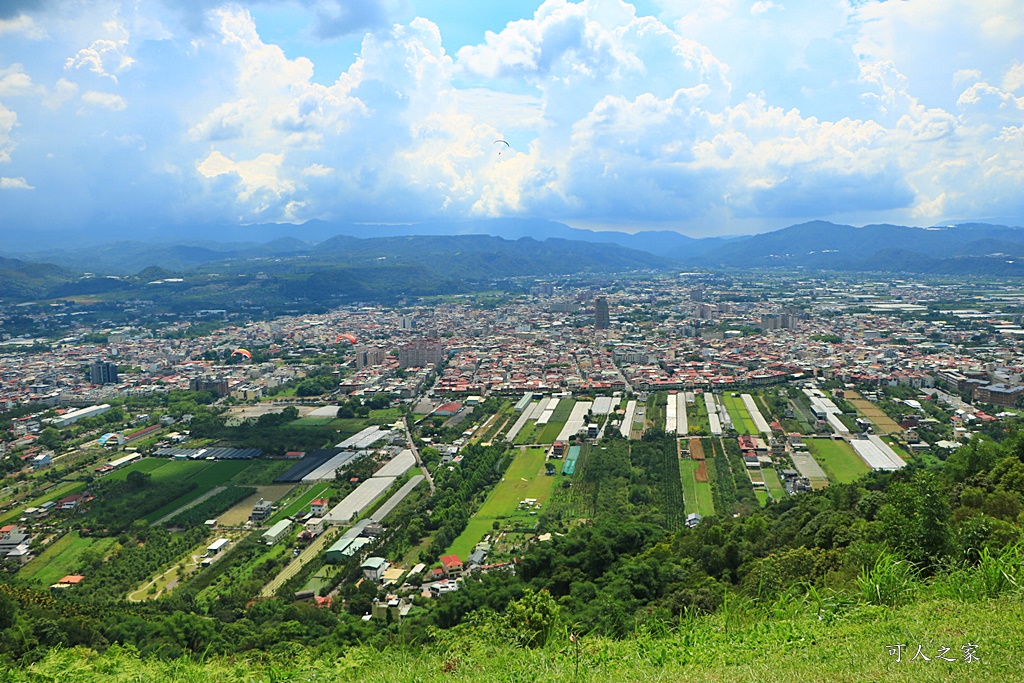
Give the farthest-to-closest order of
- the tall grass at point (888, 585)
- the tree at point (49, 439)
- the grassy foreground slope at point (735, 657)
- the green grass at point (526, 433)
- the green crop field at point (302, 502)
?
the tree at point (49, 439) < the green grass at point (526, 433) < the green crop field at point (302, 502) < the tall grass at point (888, 585) < the grassy foreground slope at point (735, 657)

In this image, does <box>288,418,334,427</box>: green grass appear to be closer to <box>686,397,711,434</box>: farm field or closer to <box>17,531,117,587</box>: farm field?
<box>17,531,117,587</box>: farm field

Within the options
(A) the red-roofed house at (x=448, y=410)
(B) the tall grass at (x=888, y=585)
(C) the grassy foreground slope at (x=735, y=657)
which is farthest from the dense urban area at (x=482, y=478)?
(C) the grassy foreground slope at (x=735, y=657)

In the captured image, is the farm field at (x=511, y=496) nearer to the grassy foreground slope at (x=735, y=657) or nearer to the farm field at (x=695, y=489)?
the farm field at (x=695, y=489)

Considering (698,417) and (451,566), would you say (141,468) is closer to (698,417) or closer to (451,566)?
(451,566)

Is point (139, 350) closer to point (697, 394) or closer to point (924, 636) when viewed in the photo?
point (697, 394)

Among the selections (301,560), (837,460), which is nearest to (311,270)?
(301,560)

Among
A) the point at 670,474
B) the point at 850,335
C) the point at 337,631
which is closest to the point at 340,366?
the point at 670,474
